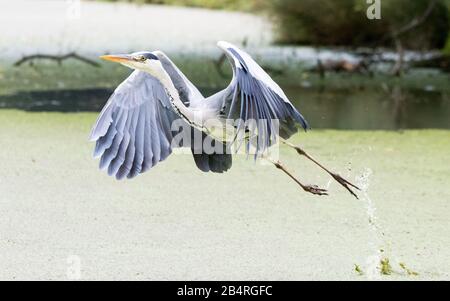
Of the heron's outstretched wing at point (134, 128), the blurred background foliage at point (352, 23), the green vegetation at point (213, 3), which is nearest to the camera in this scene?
the heron's outstretched wing at point (134, 128)

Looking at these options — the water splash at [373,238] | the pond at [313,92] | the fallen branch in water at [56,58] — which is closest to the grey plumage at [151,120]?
the water splash at [373,238]

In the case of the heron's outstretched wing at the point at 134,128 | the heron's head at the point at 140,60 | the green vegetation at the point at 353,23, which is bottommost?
the heron's outstretched wing at the point at 134,128

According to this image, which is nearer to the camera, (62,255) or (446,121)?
(62,255)

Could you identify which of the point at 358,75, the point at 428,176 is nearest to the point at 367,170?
the point at 428,176

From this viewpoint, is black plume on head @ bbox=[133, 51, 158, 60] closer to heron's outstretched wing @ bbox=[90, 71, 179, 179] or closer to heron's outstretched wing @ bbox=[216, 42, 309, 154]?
heron's outstretched wing @ bbox=[90, 71, 179, 179]

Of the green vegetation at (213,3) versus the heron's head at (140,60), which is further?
the green vegetation at (213,3)

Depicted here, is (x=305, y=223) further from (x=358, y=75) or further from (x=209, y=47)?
(x=209, y=47)

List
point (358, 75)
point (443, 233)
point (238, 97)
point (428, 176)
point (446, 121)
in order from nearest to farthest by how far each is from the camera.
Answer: point (238, 97) → point (443, 233) → point (428, 176) → point (446, 121) → point (358, 75)

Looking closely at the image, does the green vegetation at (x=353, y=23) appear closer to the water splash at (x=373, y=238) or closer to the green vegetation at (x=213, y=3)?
the green vegetation at (x=213, y=3)

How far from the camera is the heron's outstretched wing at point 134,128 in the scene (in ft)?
10.1

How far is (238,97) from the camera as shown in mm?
2834

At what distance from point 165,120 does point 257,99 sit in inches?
22.8

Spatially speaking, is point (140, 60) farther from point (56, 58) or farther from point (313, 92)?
point (56, 58)
